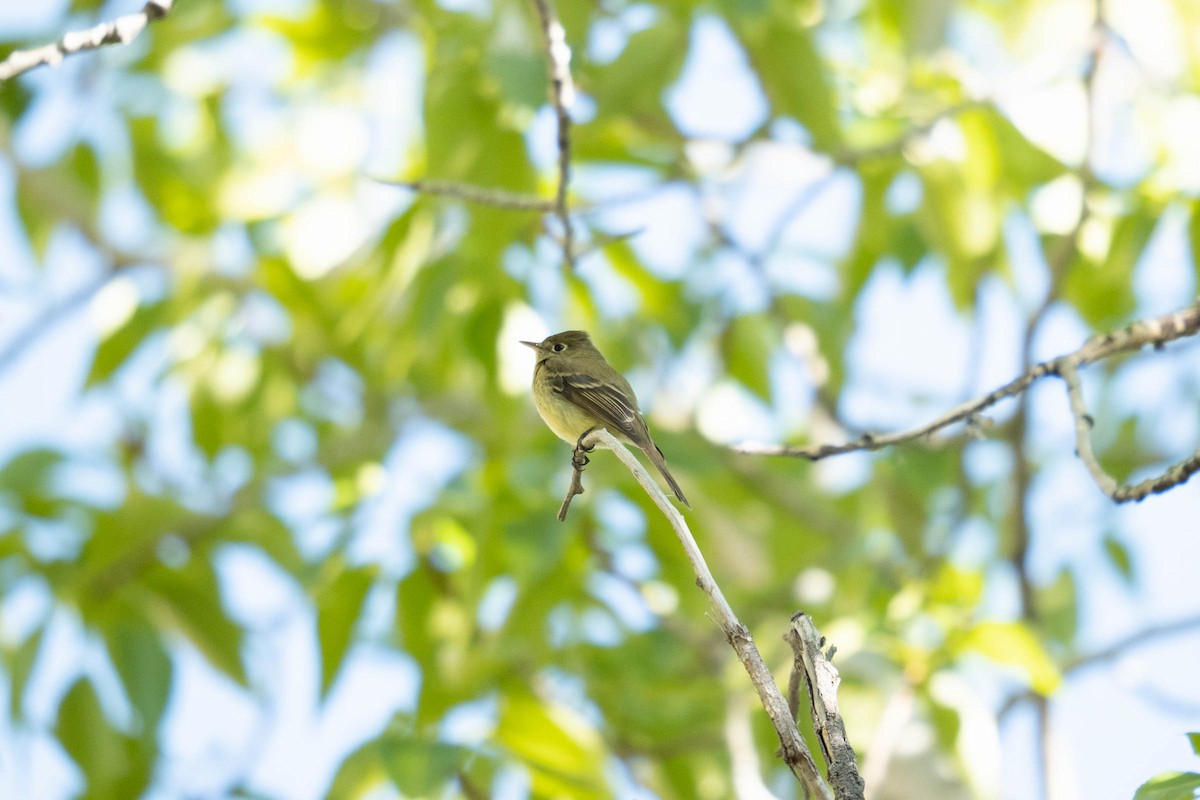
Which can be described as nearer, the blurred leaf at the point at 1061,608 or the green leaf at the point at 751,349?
the green leaf at the point at 751,349

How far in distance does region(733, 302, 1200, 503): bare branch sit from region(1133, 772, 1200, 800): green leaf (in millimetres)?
488

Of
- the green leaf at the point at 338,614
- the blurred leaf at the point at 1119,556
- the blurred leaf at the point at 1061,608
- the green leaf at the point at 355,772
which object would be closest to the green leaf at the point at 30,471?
the green leaf at the point at 338,614

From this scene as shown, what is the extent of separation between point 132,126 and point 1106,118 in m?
5.13

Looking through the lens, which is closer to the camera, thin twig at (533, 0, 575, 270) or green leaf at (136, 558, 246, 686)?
thin twig at (533, 0, 575, 270)

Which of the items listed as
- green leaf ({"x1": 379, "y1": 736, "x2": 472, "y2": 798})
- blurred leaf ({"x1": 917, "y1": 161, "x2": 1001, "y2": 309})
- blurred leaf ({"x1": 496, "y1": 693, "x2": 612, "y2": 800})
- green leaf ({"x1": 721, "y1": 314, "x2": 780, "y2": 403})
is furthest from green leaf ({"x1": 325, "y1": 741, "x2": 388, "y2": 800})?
green leaf ({"x1": 721, "y1": 314, "x2": 780, "y2": 403})

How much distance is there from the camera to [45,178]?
22.6 ft

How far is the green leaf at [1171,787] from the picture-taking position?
1765mm

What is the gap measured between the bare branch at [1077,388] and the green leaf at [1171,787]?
0.49m

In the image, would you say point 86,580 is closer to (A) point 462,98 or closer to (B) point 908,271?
(A) point 462,98

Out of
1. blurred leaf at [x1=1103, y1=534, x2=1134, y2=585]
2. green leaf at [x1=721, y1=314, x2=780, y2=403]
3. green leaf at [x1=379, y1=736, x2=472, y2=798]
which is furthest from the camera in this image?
blurred leaf at [x1=1103, y1=534, x2=1134, y2=585]

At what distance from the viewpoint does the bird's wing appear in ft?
14.3

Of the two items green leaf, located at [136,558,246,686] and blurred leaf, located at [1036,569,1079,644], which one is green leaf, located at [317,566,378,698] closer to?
green leaf, located at [136,558,246,686]

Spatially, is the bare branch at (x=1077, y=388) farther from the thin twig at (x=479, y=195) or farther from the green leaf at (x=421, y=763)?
the green leaf at (x=421, y=763)

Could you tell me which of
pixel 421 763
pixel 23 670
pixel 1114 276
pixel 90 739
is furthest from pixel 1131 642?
pixel 23 670
